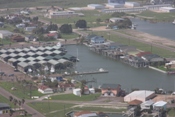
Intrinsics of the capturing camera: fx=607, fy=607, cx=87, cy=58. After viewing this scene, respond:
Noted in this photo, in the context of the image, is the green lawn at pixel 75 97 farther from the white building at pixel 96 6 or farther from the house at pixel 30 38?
the white building at pixel 96 6

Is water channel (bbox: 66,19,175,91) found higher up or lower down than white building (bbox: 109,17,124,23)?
lower down

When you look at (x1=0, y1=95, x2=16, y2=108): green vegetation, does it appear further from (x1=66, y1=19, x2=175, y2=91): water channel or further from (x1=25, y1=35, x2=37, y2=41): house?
(x1=25, y1=35, x2=37, y2=41): house

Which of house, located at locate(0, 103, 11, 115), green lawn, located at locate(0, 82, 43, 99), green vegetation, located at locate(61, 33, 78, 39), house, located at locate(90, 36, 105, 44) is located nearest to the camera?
house, located at locate(0, 103, 11, 115)

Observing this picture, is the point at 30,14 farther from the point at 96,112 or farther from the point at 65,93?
the point at 96,112

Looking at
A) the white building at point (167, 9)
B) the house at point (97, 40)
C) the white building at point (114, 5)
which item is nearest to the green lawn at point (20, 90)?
the house at point (97, 40)

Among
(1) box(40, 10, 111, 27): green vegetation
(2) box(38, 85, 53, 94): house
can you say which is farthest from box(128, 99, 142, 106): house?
(1) box(40, 10, 111, 27): green vegetation

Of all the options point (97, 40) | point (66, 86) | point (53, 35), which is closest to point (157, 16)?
point (53, 35)

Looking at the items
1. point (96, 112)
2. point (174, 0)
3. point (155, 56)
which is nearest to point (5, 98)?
point (96, 112)
